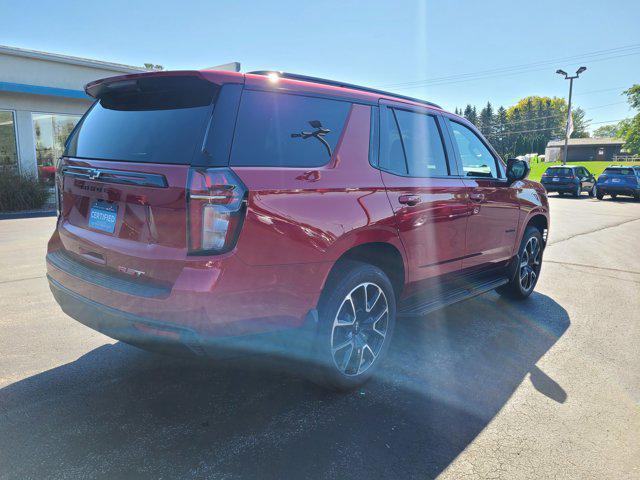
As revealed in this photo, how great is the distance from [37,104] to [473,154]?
16134mm

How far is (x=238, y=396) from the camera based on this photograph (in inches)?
121

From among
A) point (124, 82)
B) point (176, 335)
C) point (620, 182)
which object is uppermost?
point (124, 82)

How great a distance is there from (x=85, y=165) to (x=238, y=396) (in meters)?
1.78

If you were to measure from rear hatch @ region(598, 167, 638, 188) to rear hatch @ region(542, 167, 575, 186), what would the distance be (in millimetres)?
1502

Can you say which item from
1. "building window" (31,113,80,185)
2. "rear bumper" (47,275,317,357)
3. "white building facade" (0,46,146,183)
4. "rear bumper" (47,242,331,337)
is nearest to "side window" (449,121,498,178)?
"rear bumper" (47,242,331,337)

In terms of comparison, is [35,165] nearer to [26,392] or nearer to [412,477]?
[26,392]

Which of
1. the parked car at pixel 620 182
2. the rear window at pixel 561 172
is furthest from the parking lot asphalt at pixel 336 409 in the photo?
the rear window at pixel 561 172

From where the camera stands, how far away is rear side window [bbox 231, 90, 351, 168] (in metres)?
2.55

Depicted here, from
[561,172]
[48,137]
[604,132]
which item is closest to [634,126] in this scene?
[561,172]

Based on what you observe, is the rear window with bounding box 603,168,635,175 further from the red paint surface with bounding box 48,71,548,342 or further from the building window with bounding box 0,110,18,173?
the building window with bounding box 0,110,18,173

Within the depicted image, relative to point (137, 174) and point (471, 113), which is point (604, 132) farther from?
point (137, 174)

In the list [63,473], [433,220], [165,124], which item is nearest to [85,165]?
[165,124]

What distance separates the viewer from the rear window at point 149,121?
2.55m

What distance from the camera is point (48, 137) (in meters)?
16.3
